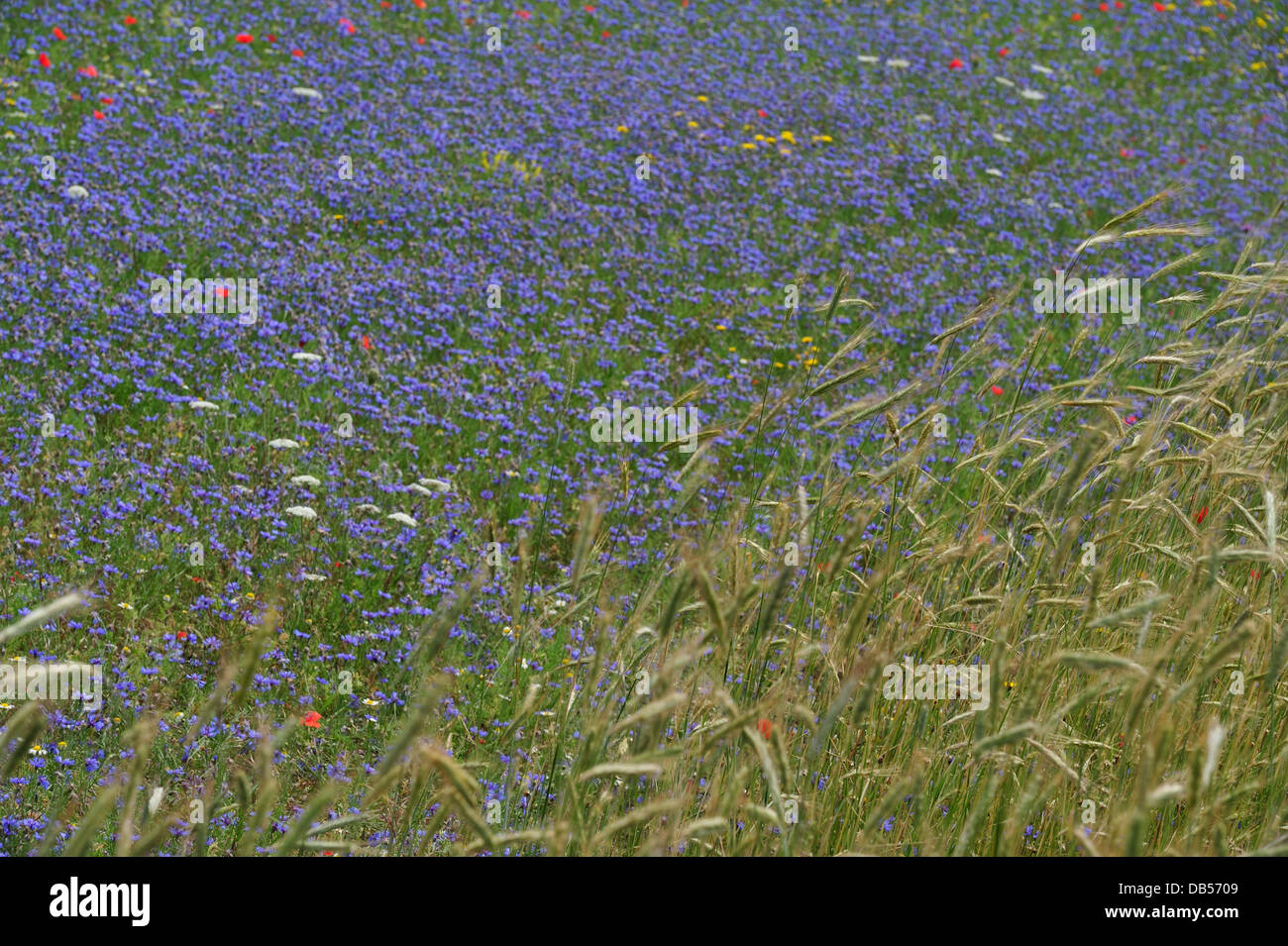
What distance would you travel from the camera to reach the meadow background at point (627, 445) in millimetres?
2549

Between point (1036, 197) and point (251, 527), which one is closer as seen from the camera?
point (251, 527)

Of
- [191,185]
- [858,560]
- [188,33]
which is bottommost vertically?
[858,560]

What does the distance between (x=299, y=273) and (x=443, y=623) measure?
4931 mm

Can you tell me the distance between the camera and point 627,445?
5.78m

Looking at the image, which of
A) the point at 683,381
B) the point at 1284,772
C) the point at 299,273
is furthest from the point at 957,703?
the point at 299,273

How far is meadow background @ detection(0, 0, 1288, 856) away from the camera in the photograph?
8.36ft

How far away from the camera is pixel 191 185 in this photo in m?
7.27

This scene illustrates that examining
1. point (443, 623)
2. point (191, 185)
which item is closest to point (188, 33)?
point (191, 185)

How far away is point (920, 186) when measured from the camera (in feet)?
31.5

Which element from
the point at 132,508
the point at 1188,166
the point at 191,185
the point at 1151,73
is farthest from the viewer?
the point at 1151,73
